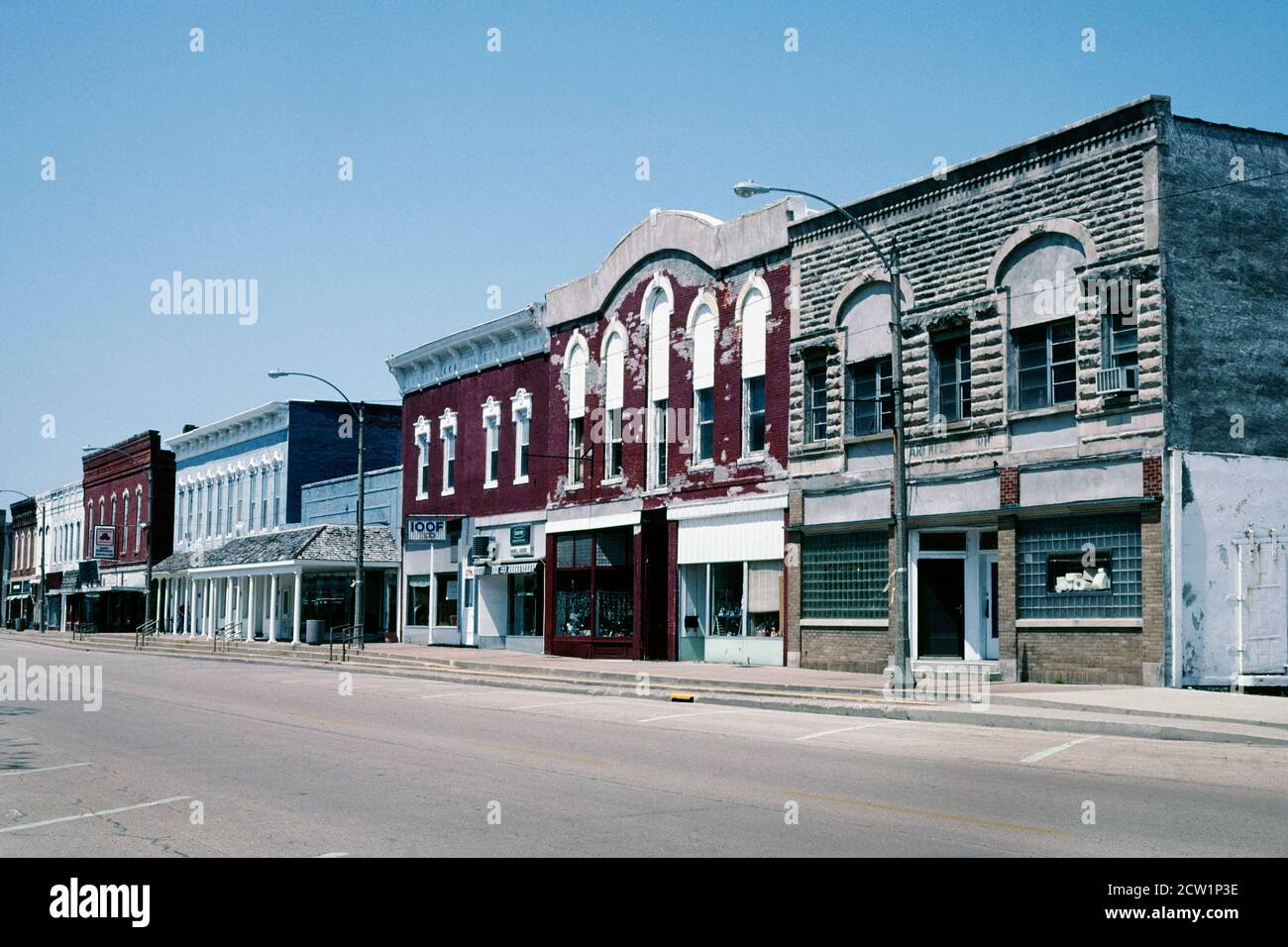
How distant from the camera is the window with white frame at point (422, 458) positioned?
47.9 meters

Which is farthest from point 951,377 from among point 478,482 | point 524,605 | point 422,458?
point 422,458

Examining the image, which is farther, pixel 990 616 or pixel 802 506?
pixel 802 506

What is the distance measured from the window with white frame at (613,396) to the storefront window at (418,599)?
1224 cm

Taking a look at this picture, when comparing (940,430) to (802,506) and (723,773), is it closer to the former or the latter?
(802,506)

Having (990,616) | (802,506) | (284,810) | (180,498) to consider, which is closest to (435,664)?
(802,506)

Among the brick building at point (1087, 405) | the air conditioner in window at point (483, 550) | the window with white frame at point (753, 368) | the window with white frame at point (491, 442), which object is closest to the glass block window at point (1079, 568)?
the brick building at point (1087, 405)

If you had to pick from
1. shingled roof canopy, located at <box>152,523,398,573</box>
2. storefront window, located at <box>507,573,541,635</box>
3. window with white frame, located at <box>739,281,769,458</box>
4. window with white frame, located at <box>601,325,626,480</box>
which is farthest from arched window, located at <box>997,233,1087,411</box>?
shingled roof canopy, located at <box>152,523,398,573</box>

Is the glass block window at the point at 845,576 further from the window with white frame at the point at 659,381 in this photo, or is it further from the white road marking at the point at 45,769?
the white road marking at the point at 45,769

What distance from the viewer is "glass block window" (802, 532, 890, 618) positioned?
92.9 ft

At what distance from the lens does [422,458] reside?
48219mm

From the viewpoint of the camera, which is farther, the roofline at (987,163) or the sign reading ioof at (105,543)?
the sign reading ioof at (105,543)

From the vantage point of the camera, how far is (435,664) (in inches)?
1361

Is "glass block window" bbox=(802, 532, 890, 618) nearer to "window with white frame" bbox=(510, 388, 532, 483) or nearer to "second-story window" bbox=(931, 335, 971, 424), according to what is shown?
"second-story window" bbox=(931, 335, 971, 424)
